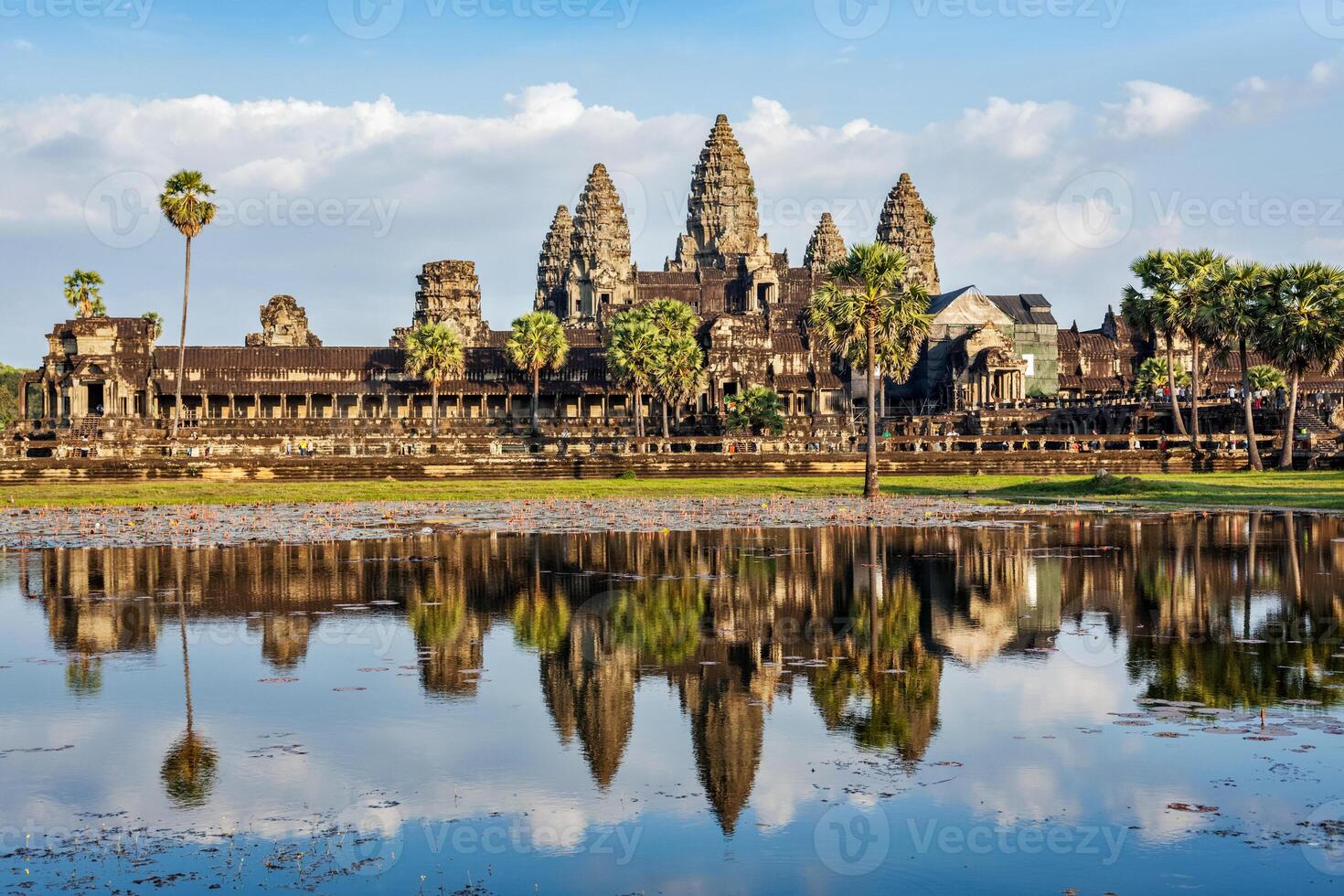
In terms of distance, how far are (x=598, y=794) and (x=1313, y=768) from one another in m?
5.36

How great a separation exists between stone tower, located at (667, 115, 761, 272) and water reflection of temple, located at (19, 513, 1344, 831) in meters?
131

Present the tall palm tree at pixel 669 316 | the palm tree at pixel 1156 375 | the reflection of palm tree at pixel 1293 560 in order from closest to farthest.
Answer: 1. the reflection of palm tree at pixel 1293 560
2. the tall palm tree at pixel 669 316
3. the palm tree at pixel 1156 375

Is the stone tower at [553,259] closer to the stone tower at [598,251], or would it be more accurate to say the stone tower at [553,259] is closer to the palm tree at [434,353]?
the stone tower at [598,251]

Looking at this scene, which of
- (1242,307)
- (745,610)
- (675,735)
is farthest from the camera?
(1242,307)

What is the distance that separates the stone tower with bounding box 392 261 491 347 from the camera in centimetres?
13788

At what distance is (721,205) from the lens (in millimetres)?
161625

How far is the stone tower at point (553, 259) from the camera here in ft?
579

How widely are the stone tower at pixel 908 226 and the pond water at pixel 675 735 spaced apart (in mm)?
134221

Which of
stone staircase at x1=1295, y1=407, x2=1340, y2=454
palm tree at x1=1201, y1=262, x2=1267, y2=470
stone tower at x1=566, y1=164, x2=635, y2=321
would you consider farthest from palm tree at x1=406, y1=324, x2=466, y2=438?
stone staircase at x1=1295, y1=407, x2=1340, y2=454

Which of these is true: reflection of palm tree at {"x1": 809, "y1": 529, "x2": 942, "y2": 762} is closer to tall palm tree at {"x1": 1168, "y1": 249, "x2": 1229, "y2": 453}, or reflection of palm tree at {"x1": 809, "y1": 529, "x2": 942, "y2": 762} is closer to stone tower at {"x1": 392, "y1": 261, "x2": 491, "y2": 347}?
tall palm tree at {"x1": 1168, "y1": 249, "x2": 1229, "y2": 453}

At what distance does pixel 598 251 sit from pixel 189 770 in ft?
487

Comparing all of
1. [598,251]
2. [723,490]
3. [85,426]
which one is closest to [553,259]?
[598,251]

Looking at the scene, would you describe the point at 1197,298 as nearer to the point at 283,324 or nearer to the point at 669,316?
the point at 669,316

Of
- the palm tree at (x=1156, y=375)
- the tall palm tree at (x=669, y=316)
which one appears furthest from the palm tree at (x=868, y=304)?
the palm tree at (x=1156, y=375)
